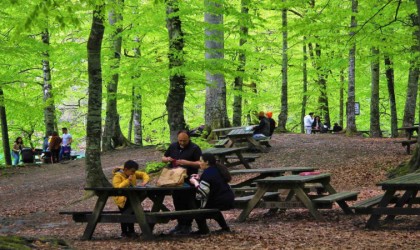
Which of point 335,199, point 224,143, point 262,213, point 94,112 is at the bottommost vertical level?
point 262,213

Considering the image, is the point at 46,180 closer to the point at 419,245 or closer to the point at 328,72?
the point at 419,245

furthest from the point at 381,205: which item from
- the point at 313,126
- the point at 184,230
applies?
the point at 313,126

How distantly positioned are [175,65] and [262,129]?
16.6 ft

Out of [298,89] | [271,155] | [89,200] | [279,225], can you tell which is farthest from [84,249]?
[298,89]

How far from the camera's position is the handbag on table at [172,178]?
8.51m

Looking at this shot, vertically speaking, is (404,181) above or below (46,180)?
above

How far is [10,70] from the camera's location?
23.7 meters

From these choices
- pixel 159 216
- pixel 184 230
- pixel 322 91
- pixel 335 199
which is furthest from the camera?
pixel 322 91

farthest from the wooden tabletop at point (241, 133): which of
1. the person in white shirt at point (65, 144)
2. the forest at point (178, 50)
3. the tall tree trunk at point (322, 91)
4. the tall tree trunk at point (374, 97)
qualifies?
the tall tree trunk at point (322, 91)

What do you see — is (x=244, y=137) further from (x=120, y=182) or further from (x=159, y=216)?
(x=159, y=216)

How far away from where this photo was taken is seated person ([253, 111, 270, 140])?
63.3 feet

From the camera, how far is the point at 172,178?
28.1 ft

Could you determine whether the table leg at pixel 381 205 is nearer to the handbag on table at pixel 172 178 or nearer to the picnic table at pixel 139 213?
the picnic table at pixel 139 213

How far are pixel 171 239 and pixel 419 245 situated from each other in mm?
3281
